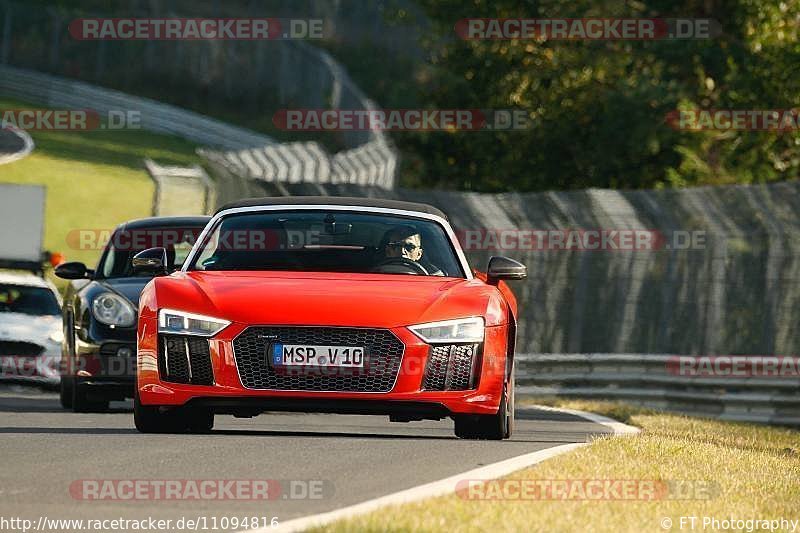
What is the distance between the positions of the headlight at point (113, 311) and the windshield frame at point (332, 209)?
3.09m

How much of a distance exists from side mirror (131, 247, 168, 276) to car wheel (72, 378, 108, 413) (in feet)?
11.0

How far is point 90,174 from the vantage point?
165 feet

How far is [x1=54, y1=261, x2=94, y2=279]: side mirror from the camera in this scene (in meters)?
16.2

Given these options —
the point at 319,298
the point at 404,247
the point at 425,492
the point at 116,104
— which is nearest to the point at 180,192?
the point at 404,247

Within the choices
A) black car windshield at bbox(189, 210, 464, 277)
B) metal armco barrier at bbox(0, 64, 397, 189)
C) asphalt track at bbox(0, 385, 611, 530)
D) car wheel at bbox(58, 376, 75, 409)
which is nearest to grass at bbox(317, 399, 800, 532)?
asphalt track at bbox(0, 385, 611, 530)

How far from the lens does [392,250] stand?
12.0 meters

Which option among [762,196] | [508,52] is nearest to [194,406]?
[762,196]

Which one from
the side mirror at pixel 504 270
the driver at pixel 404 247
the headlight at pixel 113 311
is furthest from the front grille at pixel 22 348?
the side mirror at pixel 504 270

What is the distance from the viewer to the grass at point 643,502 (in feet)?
25.7

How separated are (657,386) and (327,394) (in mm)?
10820

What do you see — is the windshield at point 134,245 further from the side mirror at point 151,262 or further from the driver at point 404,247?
the driver at point 404,247

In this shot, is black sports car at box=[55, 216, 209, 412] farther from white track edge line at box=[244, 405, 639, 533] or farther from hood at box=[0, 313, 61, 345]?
white track edge line at box=[244, 405, 639, 533]

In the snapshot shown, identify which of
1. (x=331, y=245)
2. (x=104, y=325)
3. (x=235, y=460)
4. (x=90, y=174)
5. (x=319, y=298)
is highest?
(x=90, y=174)

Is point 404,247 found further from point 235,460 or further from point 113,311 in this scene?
point 113,311
